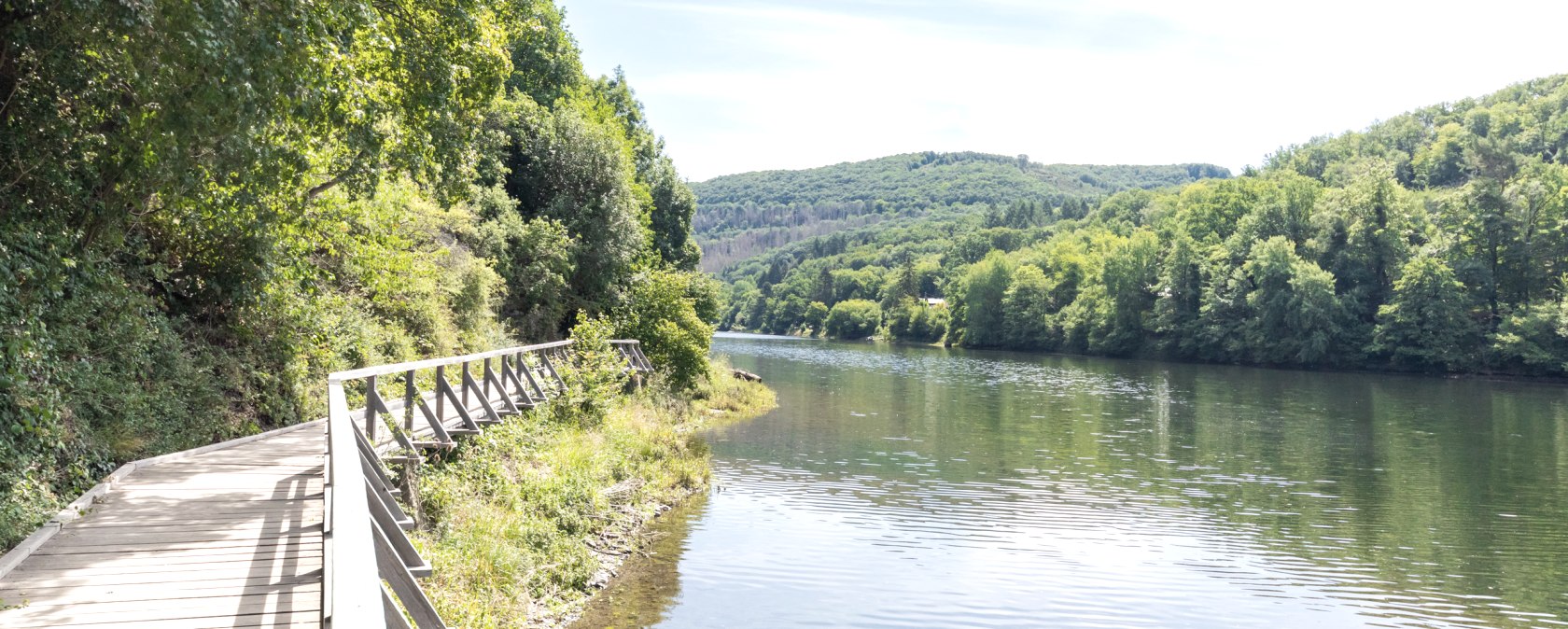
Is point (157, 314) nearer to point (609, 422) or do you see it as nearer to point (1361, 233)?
point (609, 422)

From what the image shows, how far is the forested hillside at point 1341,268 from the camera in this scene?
6525 cm

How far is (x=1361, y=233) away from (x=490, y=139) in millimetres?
69681

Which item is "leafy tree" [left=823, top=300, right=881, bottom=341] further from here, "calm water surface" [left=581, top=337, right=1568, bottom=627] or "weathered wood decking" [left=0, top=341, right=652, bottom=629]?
"weathered wood decking" [left=0, top=341, right=652, bottom=629]

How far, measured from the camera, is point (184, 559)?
22.7 ft

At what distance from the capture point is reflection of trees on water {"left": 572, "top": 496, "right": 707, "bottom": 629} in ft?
42.2

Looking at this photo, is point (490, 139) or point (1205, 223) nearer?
point (490, 139)

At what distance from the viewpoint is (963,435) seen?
32.4m

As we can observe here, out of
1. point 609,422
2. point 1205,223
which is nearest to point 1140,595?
point 609,422

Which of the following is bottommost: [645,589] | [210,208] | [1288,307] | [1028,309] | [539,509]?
[645,589]

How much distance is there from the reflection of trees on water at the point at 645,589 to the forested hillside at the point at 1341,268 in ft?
199

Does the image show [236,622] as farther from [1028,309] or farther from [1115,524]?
[1028,309]

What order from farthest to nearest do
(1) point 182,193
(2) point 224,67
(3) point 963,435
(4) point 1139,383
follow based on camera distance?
(4) point 1139,383 → (3) point 963,435 → (1) point 182,193 → (2) point 224,67

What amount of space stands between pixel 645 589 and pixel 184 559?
7.95 meters

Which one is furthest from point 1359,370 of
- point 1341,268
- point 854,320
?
point 854,320
